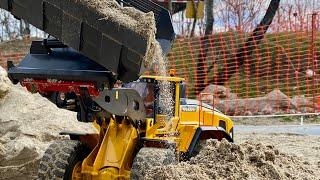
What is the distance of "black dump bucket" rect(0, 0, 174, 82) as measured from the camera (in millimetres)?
4957

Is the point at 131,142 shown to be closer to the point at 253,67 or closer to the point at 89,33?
the point at 89,33

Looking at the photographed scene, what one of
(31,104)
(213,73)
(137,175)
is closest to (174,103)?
(137,175)

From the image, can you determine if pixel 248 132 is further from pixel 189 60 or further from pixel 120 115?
pixel 120 115

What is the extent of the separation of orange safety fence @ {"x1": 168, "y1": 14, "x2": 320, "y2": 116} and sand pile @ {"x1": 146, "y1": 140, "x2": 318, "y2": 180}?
778 cm

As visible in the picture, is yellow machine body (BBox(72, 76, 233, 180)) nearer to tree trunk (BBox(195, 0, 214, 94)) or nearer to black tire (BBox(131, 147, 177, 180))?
black tire (BBox(131, 147, 177, 180))

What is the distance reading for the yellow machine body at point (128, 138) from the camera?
6.14 metres

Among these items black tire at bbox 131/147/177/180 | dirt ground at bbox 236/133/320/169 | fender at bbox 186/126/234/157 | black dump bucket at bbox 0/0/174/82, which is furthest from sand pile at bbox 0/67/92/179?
black dump bucket at bbox 0/0/174/82

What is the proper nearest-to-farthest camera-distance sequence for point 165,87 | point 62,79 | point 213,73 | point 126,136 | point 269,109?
point 62,79
point 126,136
point 165,87
point 269,109
point 213,73

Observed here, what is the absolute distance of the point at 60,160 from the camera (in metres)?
6.37

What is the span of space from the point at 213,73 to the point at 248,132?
467 centimetres

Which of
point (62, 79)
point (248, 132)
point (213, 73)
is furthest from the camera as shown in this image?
point (213, 73)

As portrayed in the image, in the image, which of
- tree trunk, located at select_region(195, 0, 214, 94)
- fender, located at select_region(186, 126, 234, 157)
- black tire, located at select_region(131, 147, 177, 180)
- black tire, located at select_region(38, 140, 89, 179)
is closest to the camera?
black tire, located at select_region(131, 147, 177, 180)

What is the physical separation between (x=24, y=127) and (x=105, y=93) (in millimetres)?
2862

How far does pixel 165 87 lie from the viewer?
6.64m
